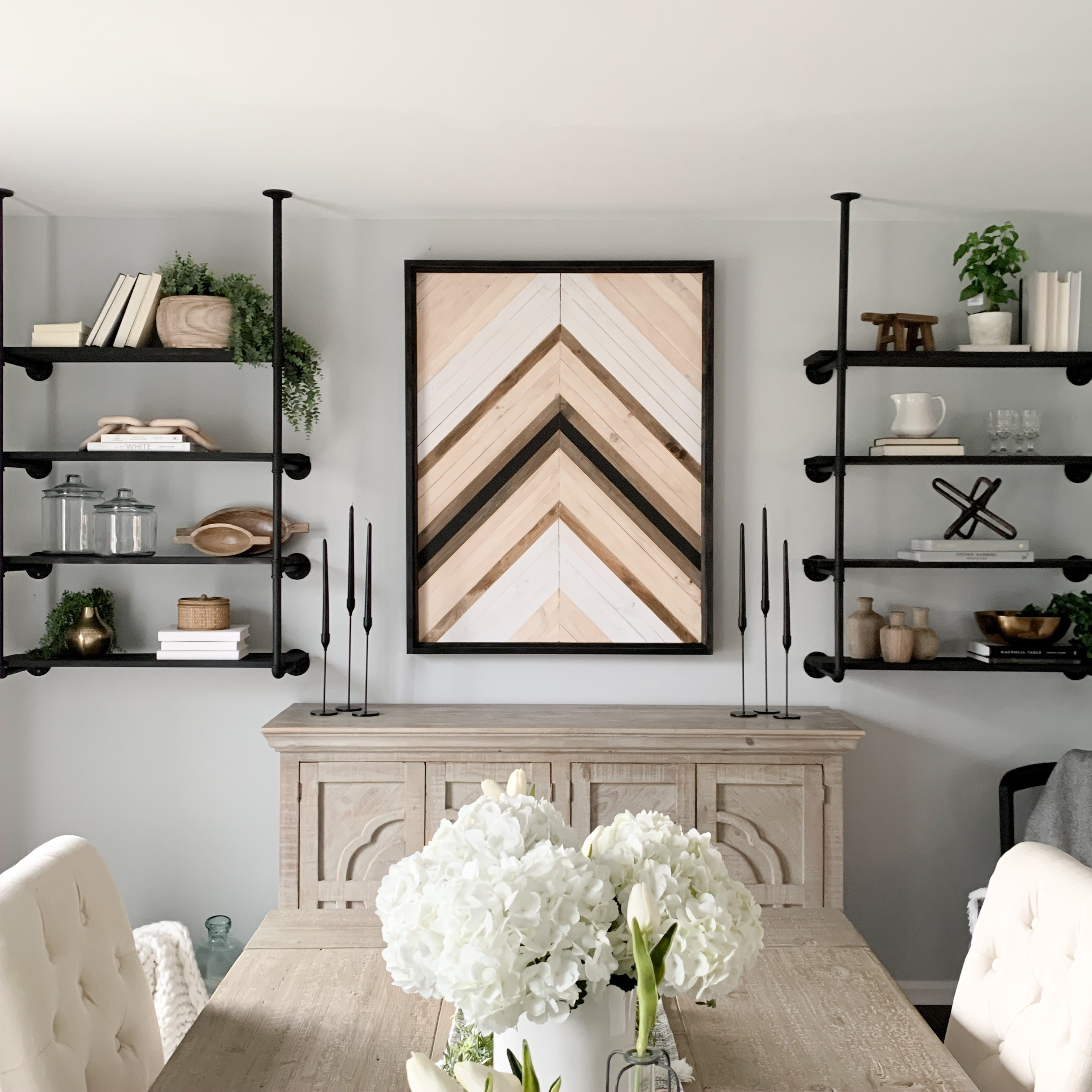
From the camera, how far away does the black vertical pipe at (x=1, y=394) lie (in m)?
2.90

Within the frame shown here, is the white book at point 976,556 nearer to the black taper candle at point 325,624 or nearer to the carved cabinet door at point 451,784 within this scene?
the carved cabinet door at point 451,784

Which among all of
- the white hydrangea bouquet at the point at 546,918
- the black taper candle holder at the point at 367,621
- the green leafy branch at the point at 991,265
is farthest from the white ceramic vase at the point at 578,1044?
the green leafy branch at the point at 991,265

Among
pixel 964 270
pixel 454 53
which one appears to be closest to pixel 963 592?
pixel 964 270

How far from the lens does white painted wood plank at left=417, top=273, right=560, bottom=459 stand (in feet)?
10.4

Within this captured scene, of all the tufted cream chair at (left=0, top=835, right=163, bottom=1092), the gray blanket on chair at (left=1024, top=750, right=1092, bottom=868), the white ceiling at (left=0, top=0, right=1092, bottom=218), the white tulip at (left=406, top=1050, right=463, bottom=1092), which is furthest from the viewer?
the gray blanket on chair at (left=1024, top=750, right=1092, bottom=868)

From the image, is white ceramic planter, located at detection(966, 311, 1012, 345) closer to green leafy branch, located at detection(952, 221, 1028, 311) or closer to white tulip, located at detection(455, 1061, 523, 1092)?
green leafy branch, located at detection(952, 221, 1028, 311)

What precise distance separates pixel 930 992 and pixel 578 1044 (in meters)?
2.48

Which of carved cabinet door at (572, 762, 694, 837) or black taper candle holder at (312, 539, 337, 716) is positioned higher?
black taper candle holder at (312, 539, 337, 716)

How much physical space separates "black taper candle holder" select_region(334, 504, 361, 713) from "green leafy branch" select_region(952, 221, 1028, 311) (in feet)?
6.56

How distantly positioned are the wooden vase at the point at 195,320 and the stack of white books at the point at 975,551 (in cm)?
220

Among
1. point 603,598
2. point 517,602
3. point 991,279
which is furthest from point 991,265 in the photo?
point 517,602

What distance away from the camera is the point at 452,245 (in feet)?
10.5

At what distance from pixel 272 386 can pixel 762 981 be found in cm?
230

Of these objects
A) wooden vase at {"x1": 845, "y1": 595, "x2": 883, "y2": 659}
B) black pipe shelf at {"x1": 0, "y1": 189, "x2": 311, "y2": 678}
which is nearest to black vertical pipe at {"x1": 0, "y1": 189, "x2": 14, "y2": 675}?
black pipe shelf at {"x1": 0, "y1": 189, "x2": 311, "y2": 678}
